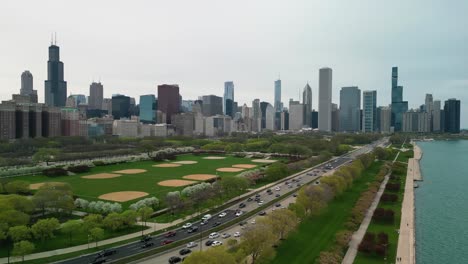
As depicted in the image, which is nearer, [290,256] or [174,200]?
[290,256]

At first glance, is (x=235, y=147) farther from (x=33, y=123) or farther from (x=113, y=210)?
(x=113, y=210)

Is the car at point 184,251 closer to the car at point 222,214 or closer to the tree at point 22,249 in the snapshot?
the car at point 222,214

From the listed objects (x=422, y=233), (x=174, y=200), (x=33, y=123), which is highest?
(x=33, y=123)

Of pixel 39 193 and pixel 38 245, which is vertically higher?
pixel 39 193

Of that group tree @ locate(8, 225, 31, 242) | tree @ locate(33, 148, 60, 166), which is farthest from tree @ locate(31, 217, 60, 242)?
tree @ locate(33, 148, 60, 166)

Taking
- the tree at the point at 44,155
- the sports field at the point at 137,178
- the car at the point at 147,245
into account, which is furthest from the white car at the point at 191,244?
the tree at the point at 44,155

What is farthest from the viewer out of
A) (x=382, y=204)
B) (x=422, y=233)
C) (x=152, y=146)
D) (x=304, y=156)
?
(x=152, y=146)

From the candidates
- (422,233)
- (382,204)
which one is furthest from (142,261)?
(382,204)
